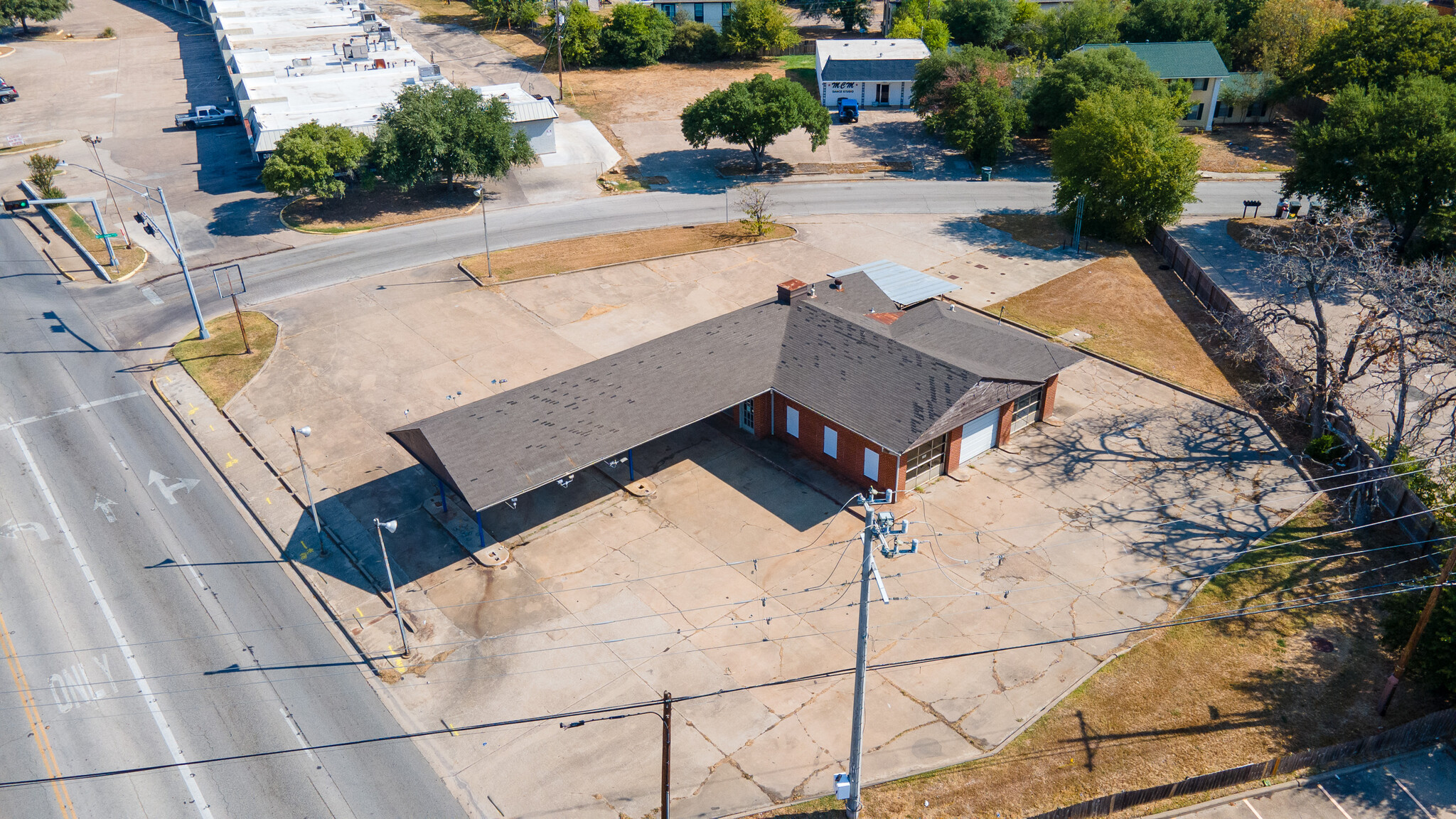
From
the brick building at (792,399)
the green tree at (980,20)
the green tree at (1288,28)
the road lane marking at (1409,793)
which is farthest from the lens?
the green tree at (980,20)

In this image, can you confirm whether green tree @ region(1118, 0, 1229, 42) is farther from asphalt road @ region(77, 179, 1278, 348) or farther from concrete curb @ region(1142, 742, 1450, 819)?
concrete curb @ region(1142, 742, 1450, 819)

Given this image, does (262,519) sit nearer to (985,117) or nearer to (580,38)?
(985,117)

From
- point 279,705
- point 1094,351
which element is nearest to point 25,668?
point 279,705

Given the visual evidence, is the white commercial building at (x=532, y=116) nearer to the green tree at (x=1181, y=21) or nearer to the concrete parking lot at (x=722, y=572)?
the concrete parking lot at (x=722, y=572)

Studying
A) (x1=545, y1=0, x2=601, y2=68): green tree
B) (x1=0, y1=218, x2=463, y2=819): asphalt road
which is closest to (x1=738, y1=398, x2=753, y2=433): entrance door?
(x1=0, y1=218, x2=463, y2=819): asphalt road

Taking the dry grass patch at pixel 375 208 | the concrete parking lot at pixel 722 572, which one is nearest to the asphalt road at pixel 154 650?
the concrete parking lot at pixel 722 572

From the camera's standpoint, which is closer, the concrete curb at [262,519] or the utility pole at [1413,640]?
the utility pole at [1413,640]

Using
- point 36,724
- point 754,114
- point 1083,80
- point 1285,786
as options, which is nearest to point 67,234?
point 36,724
